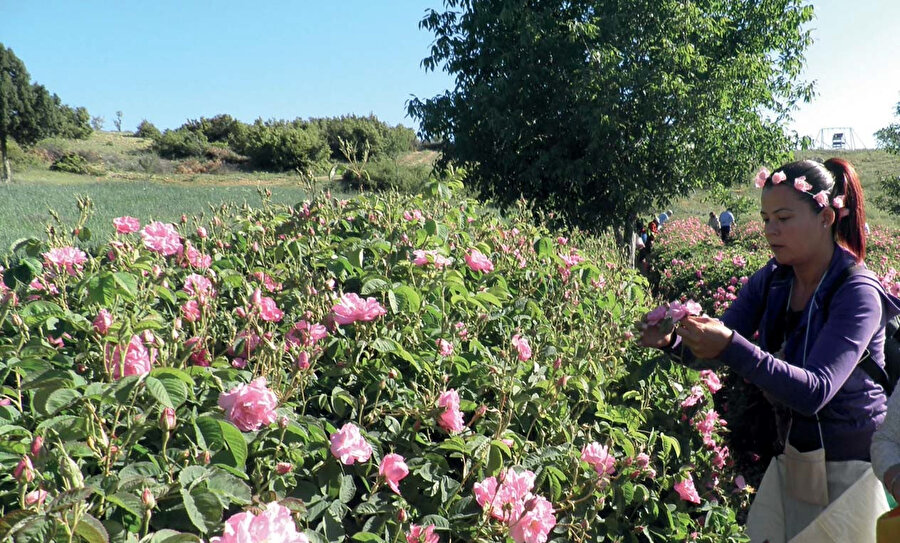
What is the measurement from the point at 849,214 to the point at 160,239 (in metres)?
2.04

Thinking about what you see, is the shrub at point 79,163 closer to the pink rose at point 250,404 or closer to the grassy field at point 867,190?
the grassy field at point 867,190

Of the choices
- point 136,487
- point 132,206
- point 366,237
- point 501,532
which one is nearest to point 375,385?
point 501,532

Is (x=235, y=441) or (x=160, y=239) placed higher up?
(x=160, y=239)

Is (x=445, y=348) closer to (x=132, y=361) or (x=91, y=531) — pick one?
(x=132, y=361)

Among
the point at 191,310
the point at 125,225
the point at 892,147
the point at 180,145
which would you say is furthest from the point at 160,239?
the point at 180,145

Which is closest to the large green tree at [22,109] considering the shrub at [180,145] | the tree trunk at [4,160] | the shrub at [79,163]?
the tree trunk at [4,160]

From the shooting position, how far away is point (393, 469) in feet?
4.53

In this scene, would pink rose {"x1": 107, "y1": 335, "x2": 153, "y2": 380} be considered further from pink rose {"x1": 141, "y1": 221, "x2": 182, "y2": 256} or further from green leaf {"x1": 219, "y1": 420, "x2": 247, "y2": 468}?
pink rose {"x1": 141, "y1": 221, "x2": 182, "y2": 256}

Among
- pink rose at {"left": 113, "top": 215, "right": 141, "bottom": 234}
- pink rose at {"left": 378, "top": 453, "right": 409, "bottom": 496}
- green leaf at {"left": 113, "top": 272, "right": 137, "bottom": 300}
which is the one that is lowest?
pink rose at {"left": 378, "top": 453, "right": 409, "bottom": 496}

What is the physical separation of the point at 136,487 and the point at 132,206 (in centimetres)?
1380

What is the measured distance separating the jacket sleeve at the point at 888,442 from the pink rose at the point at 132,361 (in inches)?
59.8

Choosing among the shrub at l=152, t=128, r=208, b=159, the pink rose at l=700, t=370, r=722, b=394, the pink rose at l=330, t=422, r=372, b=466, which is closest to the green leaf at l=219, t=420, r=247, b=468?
the pink rose at l=330, t=422, r=372, b=466

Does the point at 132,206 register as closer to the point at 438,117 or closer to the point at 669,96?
the point at 438,117

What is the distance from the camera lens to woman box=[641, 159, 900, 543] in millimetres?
1563
